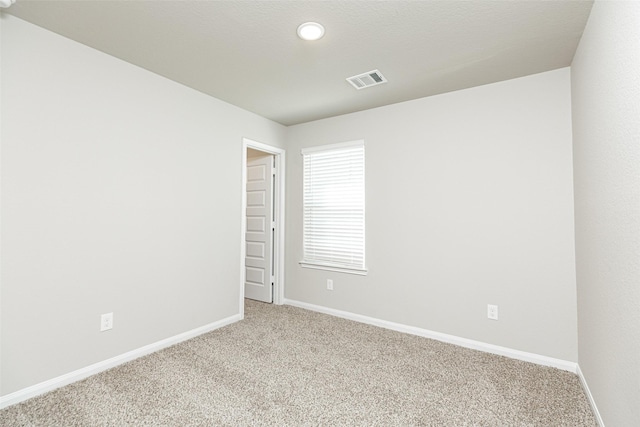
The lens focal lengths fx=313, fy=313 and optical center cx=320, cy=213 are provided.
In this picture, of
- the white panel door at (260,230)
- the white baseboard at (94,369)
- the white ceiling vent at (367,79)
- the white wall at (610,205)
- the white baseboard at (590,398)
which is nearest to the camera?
the white wall at (610,205)

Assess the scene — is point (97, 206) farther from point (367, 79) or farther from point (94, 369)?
point (367, 79)

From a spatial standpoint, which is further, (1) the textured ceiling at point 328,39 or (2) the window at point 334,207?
(2) the window at point 334,207

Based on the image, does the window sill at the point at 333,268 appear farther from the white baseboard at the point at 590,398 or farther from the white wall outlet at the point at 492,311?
the white baseboard at the point at 590,398

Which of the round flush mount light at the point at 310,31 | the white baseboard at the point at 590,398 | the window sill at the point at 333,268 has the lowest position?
the white baseboard at the point at 590,398

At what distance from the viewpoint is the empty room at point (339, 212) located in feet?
6.17

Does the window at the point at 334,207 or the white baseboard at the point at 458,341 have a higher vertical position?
the window at the point at 334,207

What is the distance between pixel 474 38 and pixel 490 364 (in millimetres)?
2529

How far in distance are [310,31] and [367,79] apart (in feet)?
2.90

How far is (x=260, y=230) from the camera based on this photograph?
447 cm

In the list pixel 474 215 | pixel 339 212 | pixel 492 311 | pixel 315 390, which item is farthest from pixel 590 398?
pixel 339 212

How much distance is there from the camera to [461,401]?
2062 mm

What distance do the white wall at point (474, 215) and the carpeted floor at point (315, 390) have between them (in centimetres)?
37

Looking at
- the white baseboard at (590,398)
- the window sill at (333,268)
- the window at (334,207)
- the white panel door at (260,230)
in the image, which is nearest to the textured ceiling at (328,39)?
the window at (334,207)

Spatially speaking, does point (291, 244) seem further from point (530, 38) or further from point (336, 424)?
point (530, 38)
